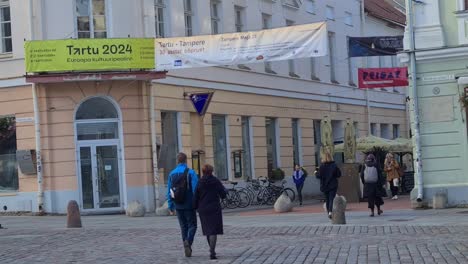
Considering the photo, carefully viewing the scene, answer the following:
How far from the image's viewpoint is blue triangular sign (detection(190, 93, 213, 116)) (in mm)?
25422

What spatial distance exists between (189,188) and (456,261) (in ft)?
14.3

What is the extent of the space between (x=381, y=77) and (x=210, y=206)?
16.2 m

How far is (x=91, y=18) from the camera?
2611 cm

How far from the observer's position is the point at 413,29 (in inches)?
865

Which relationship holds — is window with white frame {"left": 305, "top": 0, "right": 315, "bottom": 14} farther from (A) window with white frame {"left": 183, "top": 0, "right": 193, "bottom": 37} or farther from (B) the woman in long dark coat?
(B) the woman in long dark coat

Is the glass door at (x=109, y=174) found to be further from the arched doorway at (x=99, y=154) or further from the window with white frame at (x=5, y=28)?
the window with white frame at (x=5, y=28)

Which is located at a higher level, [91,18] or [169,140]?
[91,18]

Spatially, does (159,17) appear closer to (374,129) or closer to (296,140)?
(296,140)

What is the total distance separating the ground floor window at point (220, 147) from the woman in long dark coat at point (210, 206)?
57.9 ft

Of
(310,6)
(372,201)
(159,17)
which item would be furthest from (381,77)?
(310,6)

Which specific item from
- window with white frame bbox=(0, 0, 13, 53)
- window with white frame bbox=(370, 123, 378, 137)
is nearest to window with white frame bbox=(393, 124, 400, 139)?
window with white frame bbox=(370, 123, 378, 137)

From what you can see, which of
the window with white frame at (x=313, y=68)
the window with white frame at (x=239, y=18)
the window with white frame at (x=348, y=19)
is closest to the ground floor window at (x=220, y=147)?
the window with white frame at (x=239, y=18)

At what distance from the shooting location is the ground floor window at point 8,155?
1033 inches

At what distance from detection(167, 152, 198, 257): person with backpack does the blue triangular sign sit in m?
12.6
